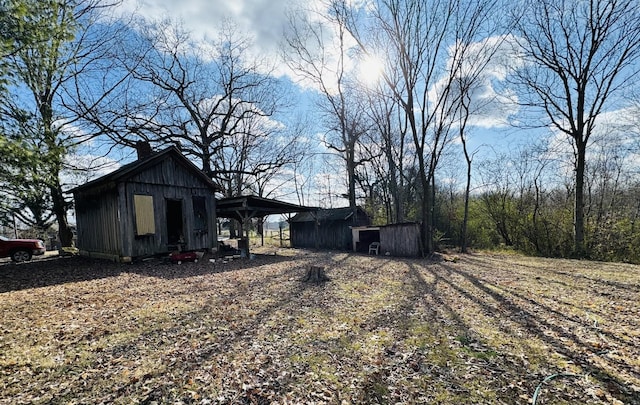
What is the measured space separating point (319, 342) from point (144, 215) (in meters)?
10.3

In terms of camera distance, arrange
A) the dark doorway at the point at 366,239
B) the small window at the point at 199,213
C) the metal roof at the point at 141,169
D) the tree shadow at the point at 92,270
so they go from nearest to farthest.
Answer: the tree shadow at the point at 92,270
the metal roof at the point at 141,169
the small window at the point at 199,213
the dark doorway at the point at 366,239

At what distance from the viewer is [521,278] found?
902 cm

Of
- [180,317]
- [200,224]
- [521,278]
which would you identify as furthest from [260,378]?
[200,224]

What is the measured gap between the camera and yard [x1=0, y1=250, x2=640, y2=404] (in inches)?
128

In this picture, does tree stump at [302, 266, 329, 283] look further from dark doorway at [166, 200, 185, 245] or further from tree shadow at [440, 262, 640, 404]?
dark doorway at [166, 200, 185, 245]

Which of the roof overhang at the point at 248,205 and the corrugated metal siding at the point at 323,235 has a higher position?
the roof overhang at the point at 248,205

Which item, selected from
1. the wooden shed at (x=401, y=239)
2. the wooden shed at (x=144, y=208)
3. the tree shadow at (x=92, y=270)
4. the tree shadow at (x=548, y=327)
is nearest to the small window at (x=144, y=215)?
the wooden shed at (x=144, y=208)

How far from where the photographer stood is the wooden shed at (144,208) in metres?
11.2

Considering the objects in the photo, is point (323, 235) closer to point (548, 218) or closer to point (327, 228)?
point (327, 228)

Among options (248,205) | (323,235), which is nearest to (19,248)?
(248,205)

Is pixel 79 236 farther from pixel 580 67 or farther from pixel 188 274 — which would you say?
pixel 580 67

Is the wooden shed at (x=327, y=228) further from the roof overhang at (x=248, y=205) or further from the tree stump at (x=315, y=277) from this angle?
the tree stump at (x=315, y=277)

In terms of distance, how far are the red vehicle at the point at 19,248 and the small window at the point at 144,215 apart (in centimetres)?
639

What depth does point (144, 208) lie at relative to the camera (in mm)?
11703
